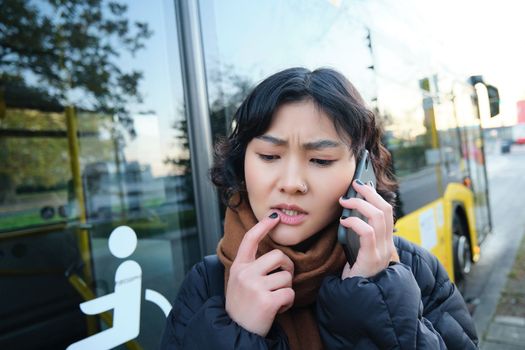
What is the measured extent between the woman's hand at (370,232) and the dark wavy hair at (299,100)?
0.14 meters

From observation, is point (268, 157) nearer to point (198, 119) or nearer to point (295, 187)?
point (295, 187)

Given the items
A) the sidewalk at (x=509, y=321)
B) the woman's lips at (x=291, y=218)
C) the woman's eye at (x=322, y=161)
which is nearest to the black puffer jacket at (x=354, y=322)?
the woman's lips at (x=291, y=218)

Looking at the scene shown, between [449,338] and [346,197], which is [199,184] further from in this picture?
[449,338]

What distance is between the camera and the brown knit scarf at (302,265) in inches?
39.9

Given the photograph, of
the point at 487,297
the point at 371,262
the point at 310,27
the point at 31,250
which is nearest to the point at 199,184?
the point at 371,262

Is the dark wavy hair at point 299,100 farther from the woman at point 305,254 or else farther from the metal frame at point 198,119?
the metal frame at point 198,119

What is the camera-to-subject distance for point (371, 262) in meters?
0.95

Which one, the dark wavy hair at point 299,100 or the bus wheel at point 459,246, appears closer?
the dark wavy hair at point 299,100

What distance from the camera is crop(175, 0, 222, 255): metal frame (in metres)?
1.82

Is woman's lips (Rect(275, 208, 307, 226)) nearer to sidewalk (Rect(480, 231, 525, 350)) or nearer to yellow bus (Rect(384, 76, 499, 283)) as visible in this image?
yellow bus (Rect(384, 76, 499, 283))

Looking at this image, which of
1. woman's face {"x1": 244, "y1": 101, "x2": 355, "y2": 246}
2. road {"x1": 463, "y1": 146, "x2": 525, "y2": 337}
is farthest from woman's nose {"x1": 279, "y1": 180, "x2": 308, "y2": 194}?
road {"x1": 463, "y1": 146, "x2": 525, "y2": 337}

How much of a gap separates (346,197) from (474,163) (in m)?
5.56

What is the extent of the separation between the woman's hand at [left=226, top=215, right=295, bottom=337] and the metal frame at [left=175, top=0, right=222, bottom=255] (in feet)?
2.95

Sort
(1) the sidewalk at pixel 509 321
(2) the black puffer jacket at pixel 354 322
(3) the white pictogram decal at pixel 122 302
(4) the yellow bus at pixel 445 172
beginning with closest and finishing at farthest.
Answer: (2) the black puffer jacket at pixel 354 322, (3) the white pictogram decal at pixel 122 302, (4) the yellow bus at pixel 445 172, (1) the sidewalk at pixel 509 321
